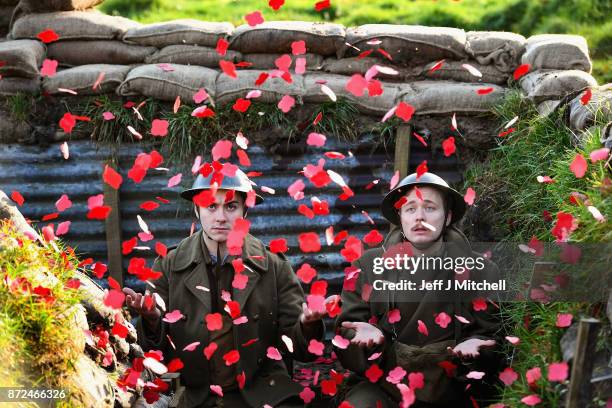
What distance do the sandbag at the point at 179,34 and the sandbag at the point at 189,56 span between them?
77 mm

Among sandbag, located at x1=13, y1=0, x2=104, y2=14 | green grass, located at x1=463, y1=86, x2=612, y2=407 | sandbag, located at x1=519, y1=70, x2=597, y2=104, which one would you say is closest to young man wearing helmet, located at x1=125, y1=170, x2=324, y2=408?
green grass, located at x1=463, y1=86, x2=612, y2=407

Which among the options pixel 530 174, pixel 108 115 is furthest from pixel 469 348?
pixel 108 115

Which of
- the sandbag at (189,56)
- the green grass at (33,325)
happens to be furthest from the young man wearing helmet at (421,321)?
the sandbag at (189,56)

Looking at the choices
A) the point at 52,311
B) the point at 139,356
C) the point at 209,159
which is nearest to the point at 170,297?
the point at 139,356

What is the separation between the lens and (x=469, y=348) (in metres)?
4.63

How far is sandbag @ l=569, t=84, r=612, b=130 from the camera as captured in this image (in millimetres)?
5461

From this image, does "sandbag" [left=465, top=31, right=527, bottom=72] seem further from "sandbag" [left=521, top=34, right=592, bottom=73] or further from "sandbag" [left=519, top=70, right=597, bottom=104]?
"sandbag" [left=519, top=70, right=597, bottom=104]

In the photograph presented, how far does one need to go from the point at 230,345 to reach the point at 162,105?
242 cm

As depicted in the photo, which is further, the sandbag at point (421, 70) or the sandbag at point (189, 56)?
the sandbag at point (189, 56)

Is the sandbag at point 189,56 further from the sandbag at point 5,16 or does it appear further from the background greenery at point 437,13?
the background greenery at point 437,13

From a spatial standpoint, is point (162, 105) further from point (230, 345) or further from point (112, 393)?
point (112, 393)

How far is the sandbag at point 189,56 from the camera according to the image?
7.04 meters

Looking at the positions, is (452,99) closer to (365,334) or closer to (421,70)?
(421,70)

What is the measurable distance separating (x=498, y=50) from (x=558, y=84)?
2.86 feet
